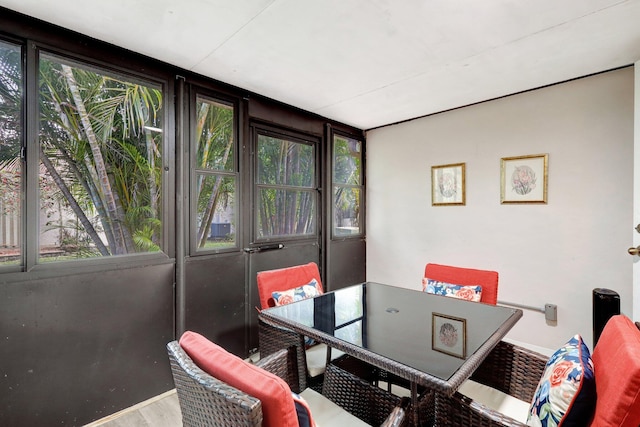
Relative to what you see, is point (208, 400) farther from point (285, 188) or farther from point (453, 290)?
point (285, 188)

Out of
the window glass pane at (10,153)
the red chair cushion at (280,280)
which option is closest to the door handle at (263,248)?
the red chair cushion at (280,280)

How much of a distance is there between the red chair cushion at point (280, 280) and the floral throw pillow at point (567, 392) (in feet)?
5.13

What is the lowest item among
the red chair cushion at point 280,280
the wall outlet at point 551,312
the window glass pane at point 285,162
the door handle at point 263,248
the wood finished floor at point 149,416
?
the wood finished floor at point 149,416

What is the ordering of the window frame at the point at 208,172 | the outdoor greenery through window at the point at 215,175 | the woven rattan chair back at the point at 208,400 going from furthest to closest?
the outdoor greenery through window at the point at 215,175
the window frame at the point at 208,172
the woven rattan chair back at the point at 208,400

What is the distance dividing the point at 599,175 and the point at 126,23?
3540 mm

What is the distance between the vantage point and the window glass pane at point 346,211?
12.8ft

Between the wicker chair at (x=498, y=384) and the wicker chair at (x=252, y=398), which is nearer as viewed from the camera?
the wicker chair at (x=252, y=398)

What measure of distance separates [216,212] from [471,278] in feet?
6.91

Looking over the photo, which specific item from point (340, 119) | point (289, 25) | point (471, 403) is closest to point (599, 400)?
point (471, 403)

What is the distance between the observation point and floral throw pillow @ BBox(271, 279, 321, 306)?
2207 millimetres

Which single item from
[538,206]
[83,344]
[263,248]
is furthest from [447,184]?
[83,344]

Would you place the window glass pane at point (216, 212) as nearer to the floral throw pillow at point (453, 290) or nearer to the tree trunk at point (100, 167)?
the tree trunk at point (100, 167)

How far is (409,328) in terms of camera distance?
1.65 m

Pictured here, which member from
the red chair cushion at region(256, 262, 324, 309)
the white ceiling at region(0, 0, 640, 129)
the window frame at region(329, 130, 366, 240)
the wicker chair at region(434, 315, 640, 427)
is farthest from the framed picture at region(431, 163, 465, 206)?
the wicker chair at region(434, 315, 640, 427)
